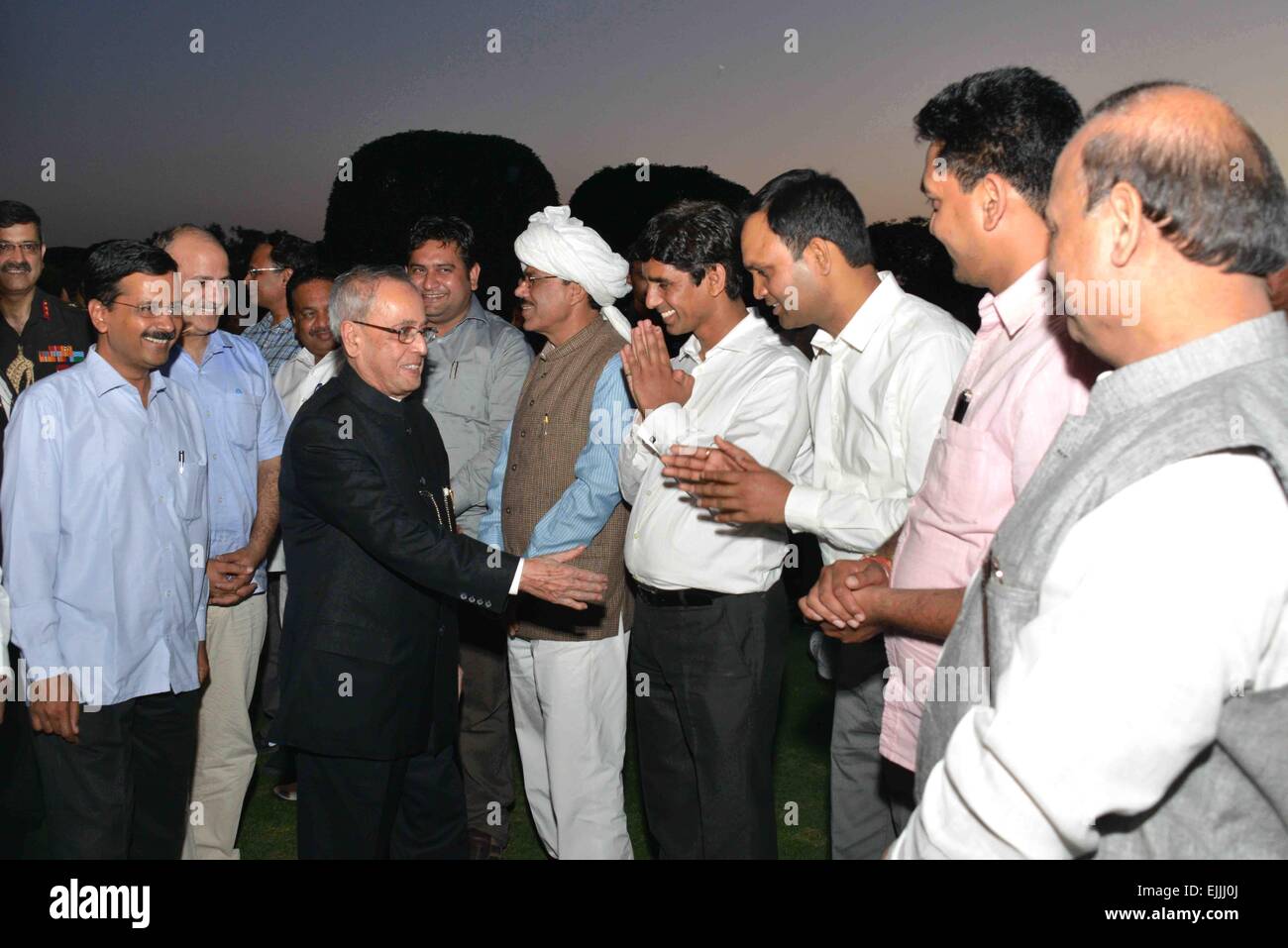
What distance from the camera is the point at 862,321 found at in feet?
9.07

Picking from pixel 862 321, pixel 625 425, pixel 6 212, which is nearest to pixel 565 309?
pixel 625 425

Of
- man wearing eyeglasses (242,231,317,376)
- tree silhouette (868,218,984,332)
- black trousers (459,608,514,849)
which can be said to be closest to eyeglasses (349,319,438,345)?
black trousers (459,608,514,849)

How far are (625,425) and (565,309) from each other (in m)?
0.51

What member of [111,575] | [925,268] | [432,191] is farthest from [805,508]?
[432,191]

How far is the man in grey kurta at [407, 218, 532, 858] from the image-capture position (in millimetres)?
3969

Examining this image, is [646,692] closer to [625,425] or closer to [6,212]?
[625,425]

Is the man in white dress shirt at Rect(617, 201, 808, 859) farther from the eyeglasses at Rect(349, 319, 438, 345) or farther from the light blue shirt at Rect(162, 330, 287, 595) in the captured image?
the light blue shirt at Rect(162, 330, 287, 595)

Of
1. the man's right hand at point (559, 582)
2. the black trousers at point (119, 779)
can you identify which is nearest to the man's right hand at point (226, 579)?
the black trousers at point (119, 779)

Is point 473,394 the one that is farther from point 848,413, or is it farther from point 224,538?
point 848,413

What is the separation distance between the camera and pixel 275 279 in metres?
5.65

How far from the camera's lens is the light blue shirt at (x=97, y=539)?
106 inches

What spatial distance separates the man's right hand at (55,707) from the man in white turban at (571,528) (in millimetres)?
1267

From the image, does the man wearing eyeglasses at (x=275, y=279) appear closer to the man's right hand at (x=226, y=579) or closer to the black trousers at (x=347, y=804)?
the man's right hand at (x=226, y=579)
